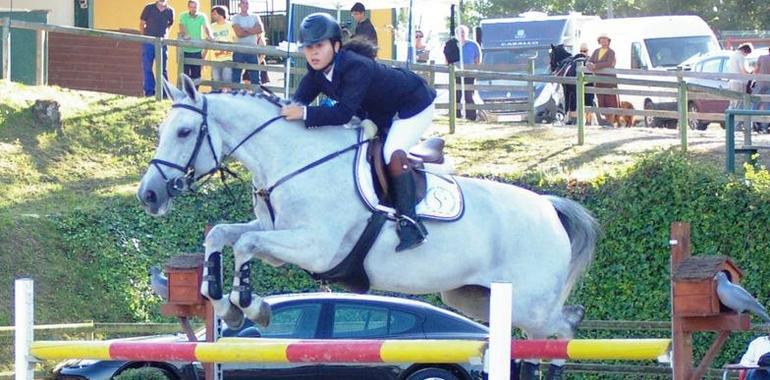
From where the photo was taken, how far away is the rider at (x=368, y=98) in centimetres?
793

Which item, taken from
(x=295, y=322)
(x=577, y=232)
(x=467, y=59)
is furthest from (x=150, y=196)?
(x=467, y=59)

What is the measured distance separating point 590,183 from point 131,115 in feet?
23.2

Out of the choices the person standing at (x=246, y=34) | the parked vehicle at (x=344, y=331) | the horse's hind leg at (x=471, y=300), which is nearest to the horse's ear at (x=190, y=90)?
the horse's hind leg at (x=471, y=300)

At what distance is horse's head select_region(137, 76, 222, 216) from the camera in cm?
773

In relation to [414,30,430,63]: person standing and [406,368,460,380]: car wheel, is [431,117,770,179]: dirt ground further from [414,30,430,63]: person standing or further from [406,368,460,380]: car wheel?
[406,368,460,380]: car wheel

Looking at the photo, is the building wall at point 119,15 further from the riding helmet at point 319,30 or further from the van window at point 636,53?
the riding helmet at point 319,30

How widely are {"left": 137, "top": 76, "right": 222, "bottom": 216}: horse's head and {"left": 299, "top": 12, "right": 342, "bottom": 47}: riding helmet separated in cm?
69

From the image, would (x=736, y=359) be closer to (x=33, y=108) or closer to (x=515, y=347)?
(x=515, y=347)

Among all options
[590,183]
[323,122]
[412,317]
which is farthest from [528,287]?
[590,183]

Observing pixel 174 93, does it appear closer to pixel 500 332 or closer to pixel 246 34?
pixel 500 332

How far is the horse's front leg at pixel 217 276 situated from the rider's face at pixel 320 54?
109 centimetres

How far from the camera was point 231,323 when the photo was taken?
7730 mm

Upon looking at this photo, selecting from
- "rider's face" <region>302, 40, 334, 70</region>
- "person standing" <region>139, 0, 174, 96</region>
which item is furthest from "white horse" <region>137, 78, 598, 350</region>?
"person standing" <region>139, 0, 174, 96</region>

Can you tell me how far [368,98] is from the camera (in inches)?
321
